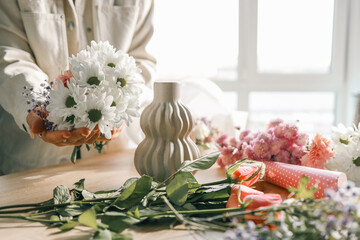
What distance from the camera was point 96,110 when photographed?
30.7 inches

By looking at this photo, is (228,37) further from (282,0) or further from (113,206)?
(113,206)

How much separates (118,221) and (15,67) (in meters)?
0.82

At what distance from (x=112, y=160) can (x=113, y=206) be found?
0.53 m

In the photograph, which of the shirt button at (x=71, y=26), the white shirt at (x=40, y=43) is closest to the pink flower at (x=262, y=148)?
the white shirt at (x=40, y=43)

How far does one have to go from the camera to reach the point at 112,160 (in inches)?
48.1

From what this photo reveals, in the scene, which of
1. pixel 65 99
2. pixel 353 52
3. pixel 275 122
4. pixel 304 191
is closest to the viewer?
pixel 304 191

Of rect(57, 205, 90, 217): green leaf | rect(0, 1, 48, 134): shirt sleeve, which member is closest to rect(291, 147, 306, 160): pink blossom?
rect(57, 205, 90, 217): green leaf

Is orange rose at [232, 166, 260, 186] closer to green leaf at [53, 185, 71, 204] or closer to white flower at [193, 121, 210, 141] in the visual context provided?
green leaf at [53, 185, 71, 204]

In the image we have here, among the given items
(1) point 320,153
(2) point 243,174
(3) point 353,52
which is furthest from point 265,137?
(3) point 353,52

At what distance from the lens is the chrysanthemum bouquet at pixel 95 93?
0.77 metres

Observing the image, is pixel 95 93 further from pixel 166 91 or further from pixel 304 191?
pixel 304 191

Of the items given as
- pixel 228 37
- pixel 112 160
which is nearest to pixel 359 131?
pixel 112 160

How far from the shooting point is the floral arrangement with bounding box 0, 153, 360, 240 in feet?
1.54

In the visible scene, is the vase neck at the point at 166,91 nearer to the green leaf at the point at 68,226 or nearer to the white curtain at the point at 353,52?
the green leaf at the point at 68,226
